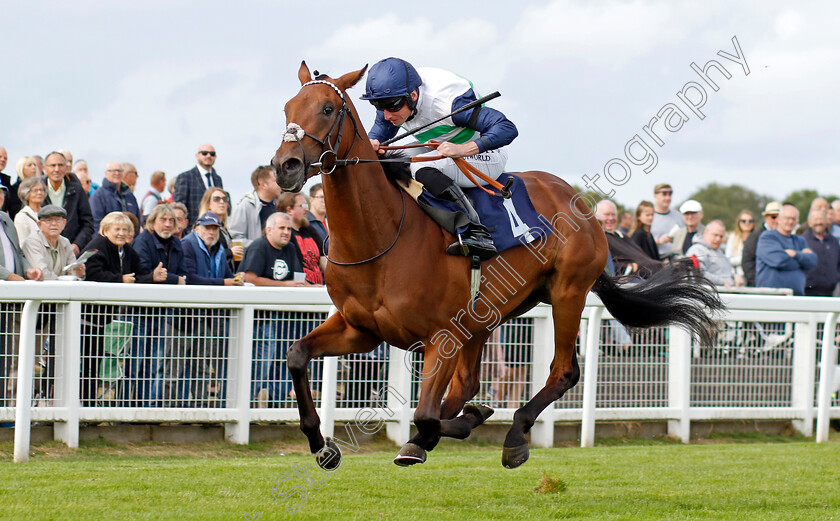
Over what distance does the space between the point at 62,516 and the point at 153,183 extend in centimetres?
690

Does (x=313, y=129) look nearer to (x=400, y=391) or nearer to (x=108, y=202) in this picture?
(x=400, y=391)

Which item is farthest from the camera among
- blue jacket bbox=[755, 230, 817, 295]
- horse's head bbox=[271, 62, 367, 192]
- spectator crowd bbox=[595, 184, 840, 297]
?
blue jacket bbox=[755, 230, 817, 295]

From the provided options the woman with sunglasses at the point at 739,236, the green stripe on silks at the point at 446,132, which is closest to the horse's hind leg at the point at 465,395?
the green stripe on silks at the point at 446,132

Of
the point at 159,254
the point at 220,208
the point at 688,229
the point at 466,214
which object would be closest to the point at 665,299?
the point at 466,214

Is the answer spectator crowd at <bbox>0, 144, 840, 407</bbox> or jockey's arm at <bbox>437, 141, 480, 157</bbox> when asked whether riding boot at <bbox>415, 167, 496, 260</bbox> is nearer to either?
jockey's arm at <bbox>437, 141, 480, 157</bbox>

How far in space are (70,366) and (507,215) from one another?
2.97m

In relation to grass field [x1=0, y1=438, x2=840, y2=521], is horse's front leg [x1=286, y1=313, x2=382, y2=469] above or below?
above

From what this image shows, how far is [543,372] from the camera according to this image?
324 inches

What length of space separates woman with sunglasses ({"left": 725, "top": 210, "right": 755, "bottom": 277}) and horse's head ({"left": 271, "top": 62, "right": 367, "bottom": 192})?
8678mm

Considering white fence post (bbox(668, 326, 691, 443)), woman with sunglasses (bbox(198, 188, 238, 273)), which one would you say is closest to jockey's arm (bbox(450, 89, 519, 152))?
woman with sunglasses (bbox(198, 188, 238, 273))

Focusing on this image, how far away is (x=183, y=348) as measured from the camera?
7016 millimetres

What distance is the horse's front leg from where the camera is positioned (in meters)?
5.07

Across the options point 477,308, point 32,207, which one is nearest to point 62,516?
point 477,308

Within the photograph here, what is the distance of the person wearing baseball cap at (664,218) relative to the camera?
11.3m
